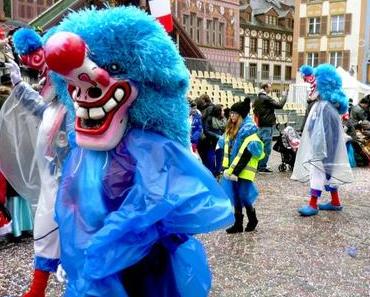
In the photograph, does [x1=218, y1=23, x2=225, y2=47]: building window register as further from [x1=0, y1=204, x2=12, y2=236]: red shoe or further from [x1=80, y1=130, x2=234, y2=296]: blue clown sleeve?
[x1=80, y1=130, x2=234, y2=296]: blue clown sleeve

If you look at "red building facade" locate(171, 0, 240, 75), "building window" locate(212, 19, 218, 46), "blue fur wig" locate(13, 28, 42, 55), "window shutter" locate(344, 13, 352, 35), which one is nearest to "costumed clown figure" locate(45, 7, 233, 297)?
"blue fur wig" locate(13, 28, 42, 55)

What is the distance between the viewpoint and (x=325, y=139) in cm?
582

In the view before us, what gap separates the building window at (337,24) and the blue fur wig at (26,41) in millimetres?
36873

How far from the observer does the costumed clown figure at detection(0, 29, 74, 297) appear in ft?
10.6

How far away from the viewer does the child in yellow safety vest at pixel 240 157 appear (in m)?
4.86

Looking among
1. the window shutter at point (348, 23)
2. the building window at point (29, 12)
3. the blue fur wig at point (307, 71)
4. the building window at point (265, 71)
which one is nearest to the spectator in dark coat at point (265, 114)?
the blue fur wig at point (307, 71)

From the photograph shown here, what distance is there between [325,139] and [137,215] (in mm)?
4213

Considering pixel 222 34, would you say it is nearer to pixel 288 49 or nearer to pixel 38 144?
pixel 288 49

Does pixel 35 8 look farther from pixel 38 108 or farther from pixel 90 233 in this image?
pixel 90 233

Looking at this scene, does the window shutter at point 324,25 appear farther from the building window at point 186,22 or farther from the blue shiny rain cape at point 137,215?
the blue shiny rain cape at point 137,215

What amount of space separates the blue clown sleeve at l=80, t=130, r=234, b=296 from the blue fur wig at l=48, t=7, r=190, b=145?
105 millimetres

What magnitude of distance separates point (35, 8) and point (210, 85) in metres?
6.75

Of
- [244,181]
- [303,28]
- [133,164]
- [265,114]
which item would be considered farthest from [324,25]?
[133,164]

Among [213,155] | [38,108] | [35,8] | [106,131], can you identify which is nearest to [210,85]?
[35,8]
